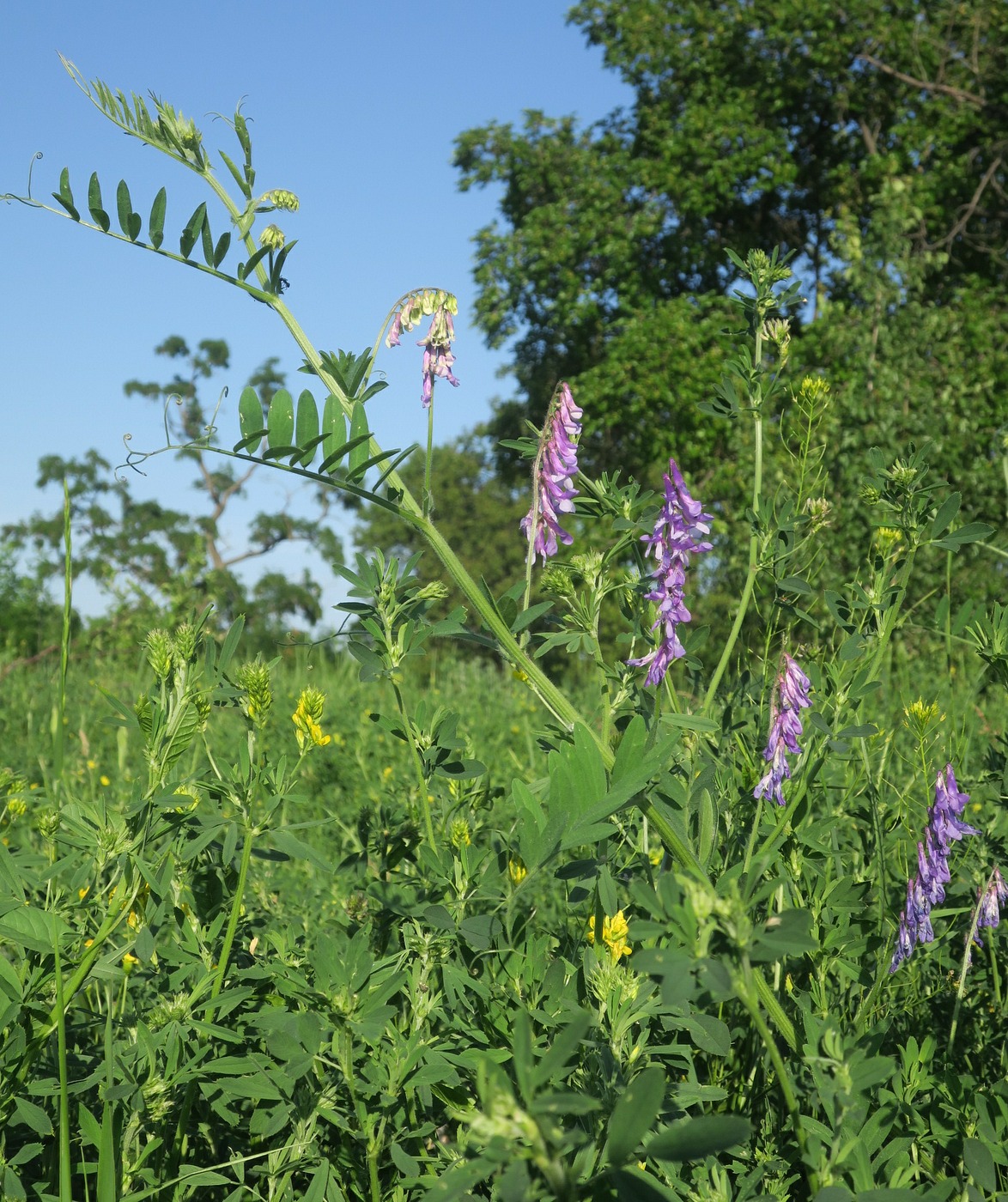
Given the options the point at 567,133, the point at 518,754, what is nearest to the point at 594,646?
the point at 518,754

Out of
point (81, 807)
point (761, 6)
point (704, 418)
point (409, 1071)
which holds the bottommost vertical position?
point (409, 1071)

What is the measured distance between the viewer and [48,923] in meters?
1.12

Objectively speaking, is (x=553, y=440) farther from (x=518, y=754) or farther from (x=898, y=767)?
(x=518, y=754)

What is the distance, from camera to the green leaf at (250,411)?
124 cm

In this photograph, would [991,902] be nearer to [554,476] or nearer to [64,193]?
[554,476]

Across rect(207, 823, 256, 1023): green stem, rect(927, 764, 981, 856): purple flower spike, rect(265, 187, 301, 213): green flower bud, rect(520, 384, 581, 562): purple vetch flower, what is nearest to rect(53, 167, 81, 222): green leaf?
rect(265, 187, 301, 213): green flower bud

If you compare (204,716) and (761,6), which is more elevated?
(761,6)

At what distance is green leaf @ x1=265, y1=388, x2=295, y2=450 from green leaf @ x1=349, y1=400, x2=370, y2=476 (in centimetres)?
8

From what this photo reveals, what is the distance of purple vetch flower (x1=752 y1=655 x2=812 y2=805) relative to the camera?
4.43ft

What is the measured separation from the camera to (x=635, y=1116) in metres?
0.65

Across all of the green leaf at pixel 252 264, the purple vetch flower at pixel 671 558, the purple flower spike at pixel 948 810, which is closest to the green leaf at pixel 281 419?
the green leaf at pixel 252 264

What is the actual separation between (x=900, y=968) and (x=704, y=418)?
1527 cm

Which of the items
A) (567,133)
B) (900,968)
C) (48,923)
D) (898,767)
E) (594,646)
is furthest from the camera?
(567,133)

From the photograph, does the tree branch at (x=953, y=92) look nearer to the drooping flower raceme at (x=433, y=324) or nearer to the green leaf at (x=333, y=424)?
the drooping flower raceme at (x=433, y=324)
